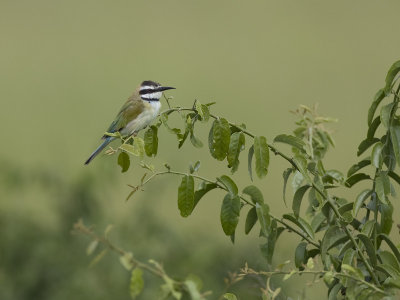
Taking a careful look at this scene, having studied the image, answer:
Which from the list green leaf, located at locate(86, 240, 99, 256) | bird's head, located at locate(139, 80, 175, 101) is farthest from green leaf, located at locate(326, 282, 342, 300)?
bird's head, located at locate(139, 80, 175, 101)

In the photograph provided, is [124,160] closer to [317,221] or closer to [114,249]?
[317,221]

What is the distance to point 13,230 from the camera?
223 centimetres

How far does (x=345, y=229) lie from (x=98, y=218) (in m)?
1.67

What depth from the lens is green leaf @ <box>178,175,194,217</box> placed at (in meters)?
0.78

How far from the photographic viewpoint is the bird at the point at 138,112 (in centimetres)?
136

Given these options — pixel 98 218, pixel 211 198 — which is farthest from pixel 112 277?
pixel 211 198

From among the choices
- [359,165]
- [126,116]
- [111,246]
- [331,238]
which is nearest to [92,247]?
[111,246]

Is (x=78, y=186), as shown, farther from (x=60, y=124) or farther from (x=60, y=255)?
(x=60, y=124)

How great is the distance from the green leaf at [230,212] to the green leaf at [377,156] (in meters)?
0.15

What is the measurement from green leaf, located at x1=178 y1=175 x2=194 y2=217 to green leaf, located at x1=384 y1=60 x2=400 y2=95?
0.24m

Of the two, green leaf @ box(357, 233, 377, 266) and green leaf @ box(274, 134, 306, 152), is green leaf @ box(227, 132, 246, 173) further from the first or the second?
green leaf @ box(357, 233, 377, 266)

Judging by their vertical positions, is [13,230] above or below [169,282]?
below

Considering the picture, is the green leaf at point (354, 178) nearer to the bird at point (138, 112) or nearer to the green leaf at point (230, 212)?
the green leaf at point (230, 212)

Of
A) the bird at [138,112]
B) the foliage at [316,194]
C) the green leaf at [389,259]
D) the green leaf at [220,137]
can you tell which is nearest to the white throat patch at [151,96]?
the bird at [138,112]
